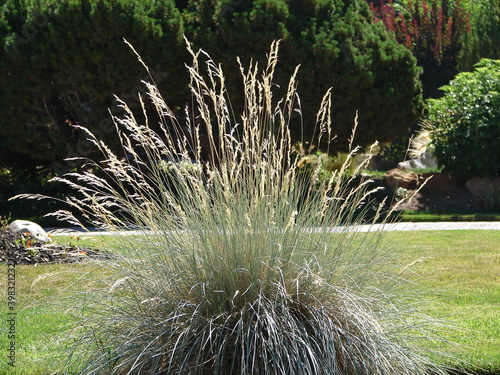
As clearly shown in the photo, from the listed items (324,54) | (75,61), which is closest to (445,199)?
(324,54)

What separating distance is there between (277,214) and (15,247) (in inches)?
177

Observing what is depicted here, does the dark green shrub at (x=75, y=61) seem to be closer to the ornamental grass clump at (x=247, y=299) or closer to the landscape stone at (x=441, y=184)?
the landscape stone at (x=441, y=184)

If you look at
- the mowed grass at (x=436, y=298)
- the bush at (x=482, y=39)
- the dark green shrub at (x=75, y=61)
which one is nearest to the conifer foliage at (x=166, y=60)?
the dark green shrub at (x=75, y=61)

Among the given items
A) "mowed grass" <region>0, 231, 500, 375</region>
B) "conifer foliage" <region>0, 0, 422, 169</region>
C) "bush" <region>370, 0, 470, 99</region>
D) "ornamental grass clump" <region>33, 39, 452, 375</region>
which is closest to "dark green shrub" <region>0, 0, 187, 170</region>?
"conifer foliage" <region>0, 0, 422, 169</region>

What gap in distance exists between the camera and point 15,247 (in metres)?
7.08

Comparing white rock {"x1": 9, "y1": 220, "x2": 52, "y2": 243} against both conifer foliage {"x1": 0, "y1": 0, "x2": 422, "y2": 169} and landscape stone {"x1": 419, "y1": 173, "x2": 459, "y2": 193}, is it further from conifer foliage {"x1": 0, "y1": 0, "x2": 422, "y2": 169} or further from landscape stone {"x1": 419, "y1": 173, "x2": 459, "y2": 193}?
landscape stone {"x1": 419, "y1": 173, "x2": 459, "y2": 193}

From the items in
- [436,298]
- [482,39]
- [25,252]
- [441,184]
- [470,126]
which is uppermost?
[482,39]

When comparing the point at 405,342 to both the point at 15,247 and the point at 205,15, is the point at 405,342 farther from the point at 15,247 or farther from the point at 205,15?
the point at 205,15

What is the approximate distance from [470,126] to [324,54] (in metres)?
2.77

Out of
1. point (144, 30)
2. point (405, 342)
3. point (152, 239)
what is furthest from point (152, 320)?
point (144, 30)

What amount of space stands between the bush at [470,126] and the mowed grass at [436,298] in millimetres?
3024

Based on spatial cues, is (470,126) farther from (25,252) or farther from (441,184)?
(25,252)

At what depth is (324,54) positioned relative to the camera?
10.7 m

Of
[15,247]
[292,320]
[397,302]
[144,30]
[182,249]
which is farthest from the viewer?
[144,30]
